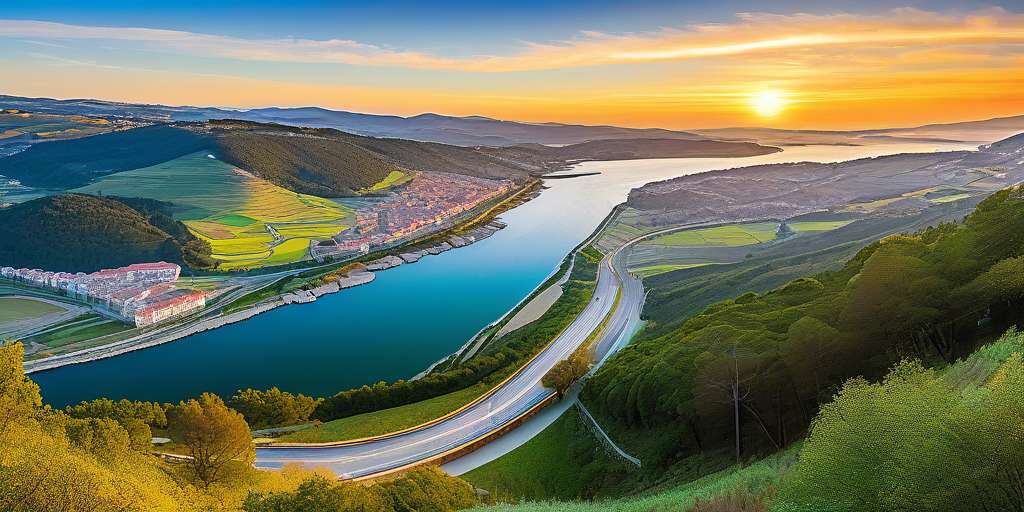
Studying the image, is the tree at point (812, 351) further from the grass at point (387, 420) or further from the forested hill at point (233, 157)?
the forested hill at point (233, 157)

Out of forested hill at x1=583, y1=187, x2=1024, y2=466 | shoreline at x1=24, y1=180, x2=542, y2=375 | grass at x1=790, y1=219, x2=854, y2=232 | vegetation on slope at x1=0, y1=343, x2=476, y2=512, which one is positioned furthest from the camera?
grass at x1=790, y1=219, x2=854, y2=232

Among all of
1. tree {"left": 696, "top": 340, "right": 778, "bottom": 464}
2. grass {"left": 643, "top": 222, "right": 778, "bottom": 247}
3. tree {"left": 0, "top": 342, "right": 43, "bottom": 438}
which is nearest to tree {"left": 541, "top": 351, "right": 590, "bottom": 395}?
tree {"left": 696, "top": 340, "right": 778, "bottom": 464}

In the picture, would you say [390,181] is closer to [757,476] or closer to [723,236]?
[723,236]

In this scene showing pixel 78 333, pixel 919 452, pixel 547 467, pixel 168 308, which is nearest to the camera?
pixel 919 452

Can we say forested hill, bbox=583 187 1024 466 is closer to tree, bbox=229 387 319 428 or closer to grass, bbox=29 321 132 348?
tree, bbox=229 387 319 428

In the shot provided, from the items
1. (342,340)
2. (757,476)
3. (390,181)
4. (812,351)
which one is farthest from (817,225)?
(390,181)

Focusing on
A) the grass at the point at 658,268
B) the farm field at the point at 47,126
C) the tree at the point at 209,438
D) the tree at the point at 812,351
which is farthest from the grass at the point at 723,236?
the farm field at the point at 47,126
